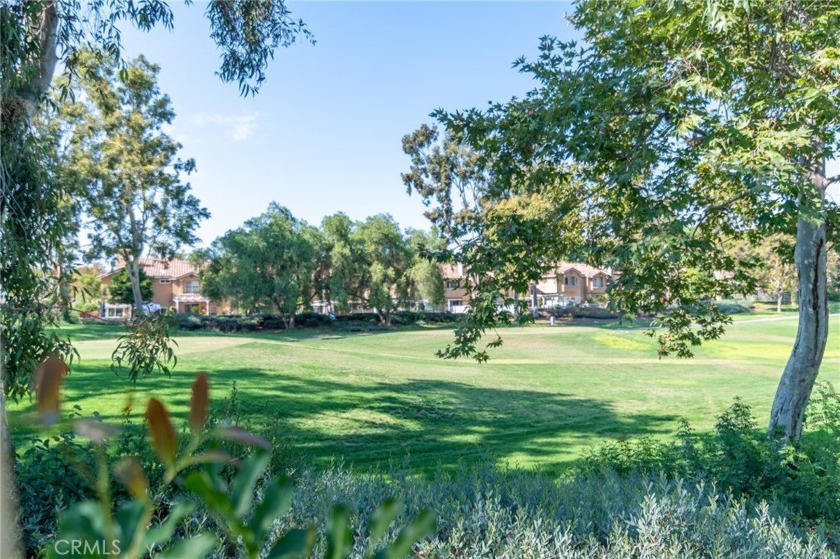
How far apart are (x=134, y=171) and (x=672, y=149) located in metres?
23.2

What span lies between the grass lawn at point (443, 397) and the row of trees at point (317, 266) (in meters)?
10.8

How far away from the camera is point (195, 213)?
26047 millimetres

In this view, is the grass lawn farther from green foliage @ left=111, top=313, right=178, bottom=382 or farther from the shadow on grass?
green foliage @ left=111, top=313, right=178, bottom=382

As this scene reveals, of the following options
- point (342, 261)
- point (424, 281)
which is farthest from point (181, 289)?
point (424, 281)

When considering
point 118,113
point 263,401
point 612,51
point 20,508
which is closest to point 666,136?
point 612,51

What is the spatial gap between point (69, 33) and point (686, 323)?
8.62 meters

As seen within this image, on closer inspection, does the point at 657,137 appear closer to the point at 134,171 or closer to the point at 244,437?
the point at 244,437

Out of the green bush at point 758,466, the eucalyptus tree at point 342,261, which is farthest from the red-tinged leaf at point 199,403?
the eucalyptus tree at point 342,261

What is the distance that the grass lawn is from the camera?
9.02 m

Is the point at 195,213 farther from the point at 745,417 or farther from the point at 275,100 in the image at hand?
the point at 745,417

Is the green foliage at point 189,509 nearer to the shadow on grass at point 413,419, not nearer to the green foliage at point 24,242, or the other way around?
the green foliage at point 24,242

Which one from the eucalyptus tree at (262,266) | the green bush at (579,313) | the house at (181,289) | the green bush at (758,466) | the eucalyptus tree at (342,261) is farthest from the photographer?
Answer: the house at (181,289)

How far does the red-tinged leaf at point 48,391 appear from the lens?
501 millimetres

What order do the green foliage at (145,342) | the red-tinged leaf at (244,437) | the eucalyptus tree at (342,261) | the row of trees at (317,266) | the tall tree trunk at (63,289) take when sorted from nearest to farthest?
the red-tinged leaf at (244,437) → the tall tree trunk at (63,289) → the green foliage at (145,342) → the row of trees at (317,266) → the eucalyptus tree at (342,261)
